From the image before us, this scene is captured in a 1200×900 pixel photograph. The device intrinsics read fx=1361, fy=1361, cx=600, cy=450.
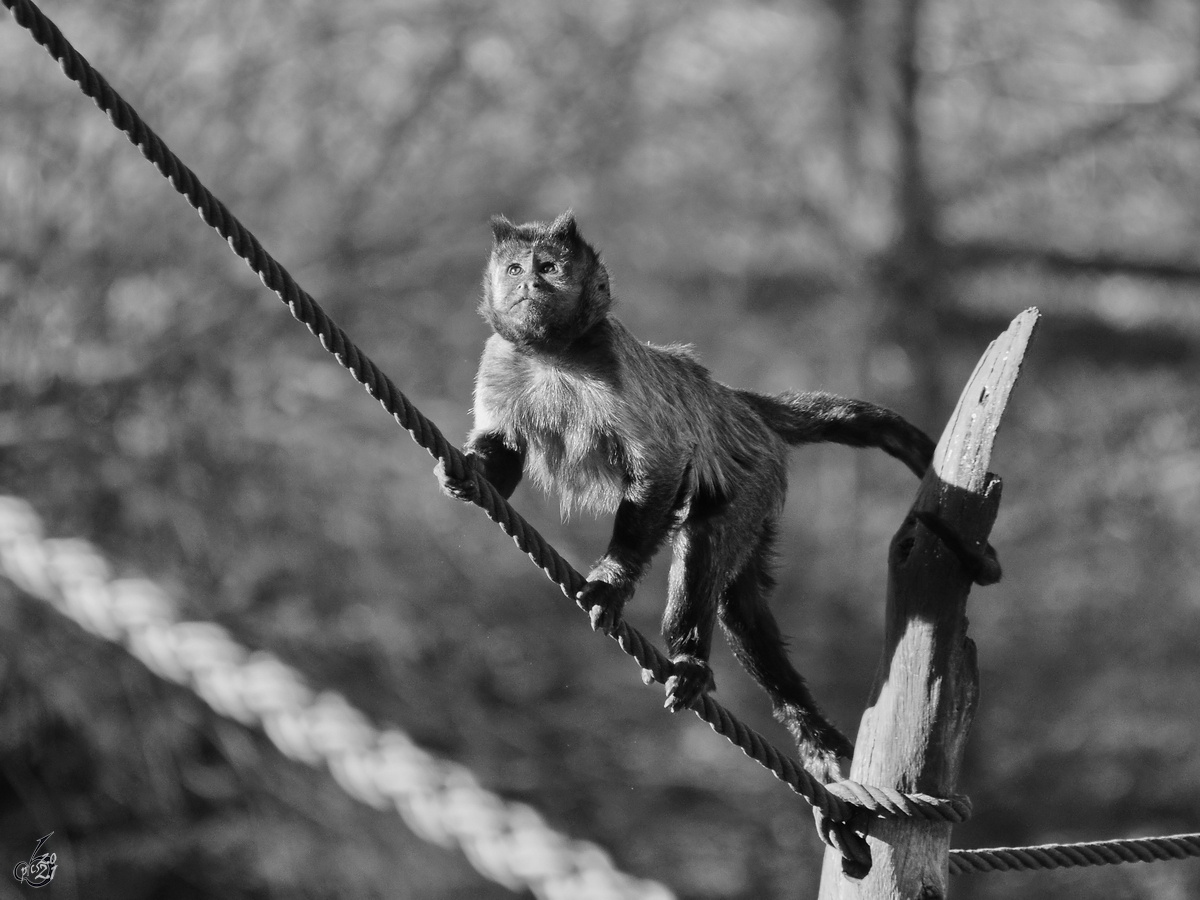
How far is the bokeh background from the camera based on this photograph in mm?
11102

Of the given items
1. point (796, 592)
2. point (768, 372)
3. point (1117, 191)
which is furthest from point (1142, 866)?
point (1117, 191)

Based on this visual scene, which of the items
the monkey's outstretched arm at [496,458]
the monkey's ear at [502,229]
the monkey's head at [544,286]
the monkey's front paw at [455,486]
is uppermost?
the monkey's ear at [502,229]

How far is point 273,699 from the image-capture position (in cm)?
582

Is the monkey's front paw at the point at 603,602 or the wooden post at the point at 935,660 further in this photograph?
the monkey's front paw at the point at 603,602

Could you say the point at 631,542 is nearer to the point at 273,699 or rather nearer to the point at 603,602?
the point at 603,602

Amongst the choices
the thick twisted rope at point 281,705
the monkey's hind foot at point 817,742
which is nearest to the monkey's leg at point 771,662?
the monkey's hind foot at point 817,742

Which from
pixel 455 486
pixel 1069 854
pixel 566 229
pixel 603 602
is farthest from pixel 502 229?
pixel 1069 854

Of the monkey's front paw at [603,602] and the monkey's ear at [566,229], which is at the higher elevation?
the monkey's ear at [566,229]

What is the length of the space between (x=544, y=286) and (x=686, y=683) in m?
1.30

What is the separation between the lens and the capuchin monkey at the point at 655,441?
13.6ft

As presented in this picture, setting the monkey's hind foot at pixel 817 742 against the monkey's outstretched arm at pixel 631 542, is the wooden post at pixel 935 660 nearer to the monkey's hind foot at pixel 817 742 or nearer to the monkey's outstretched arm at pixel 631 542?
the monkey's hind foot at pixel 817 742

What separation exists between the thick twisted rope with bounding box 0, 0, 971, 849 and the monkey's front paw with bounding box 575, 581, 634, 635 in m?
0.06

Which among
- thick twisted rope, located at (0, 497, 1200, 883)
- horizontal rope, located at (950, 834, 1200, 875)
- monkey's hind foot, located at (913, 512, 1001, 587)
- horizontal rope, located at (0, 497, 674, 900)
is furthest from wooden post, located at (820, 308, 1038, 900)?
horizontal rope, located at (0, 497, 674, 900)

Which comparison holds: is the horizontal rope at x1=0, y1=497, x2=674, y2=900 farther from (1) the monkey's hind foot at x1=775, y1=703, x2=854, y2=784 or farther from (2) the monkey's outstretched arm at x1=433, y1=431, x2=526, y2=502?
(2) the monkey's outstretched arm at x1=433, y1=431, x2=526, y2=502
